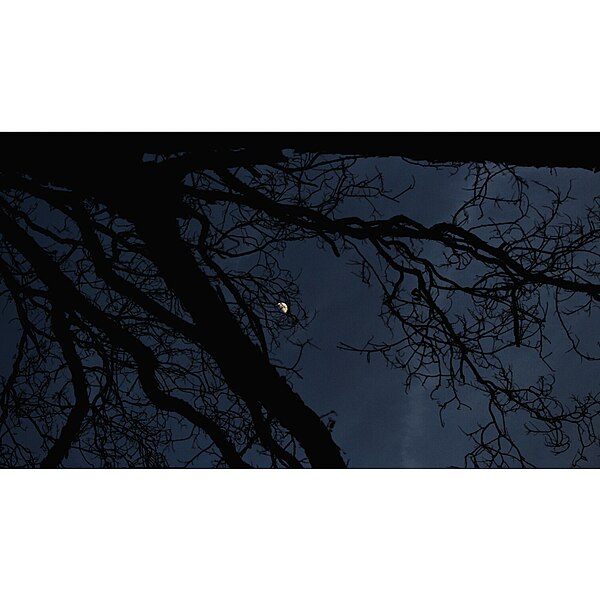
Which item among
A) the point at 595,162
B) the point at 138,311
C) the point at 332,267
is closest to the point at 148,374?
the point at 138,311

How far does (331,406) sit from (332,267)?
42cm

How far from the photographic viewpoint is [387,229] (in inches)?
54.3

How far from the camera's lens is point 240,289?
1407 millimetres

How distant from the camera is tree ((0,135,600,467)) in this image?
1366 mm

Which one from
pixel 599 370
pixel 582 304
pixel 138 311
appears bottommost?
pixel 138 311

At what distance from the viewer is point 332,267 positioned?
4.52ft

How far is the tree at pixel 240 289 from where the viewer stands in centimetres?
137
